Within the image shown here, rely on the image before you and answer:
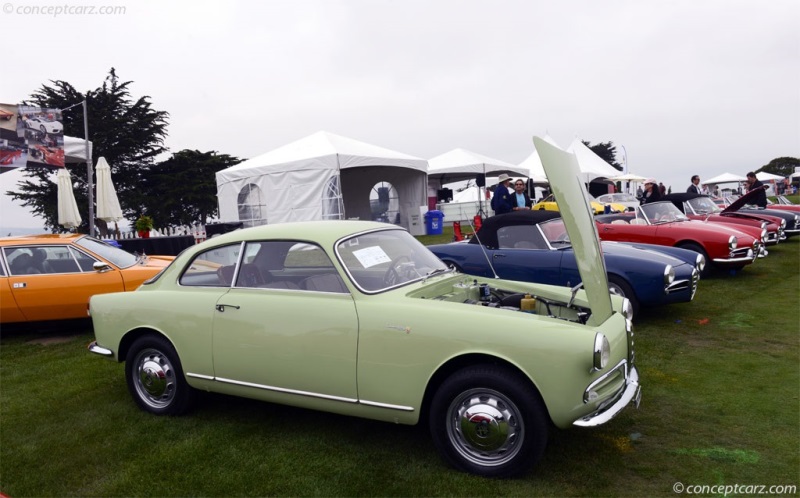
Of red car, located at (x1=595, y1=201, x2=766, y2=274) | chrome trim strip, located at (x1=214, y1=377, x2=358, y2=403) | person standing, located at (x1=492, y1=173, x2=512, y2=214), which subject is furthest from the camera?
person standing, located at (x1=492, y1=173, x2=512, y2=214)

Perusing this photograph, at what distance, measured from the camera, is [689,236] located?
874cm

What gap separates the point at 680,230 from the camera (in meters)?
8.85

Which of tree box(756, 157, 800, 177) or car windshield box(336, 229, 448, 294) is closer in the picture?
car windshield box(336, 229, 448, 294)

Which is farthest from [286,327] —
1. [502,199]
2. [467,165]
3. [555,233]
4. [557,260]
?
[467,165]

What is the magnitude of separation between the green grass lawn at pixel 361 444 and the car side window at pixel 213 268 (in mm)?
1033

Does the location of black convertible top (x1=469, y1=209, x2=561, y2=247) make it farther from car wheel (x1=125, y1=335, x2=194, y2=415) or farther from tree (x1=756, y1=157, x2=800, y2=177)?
tree (x1=756, y1=157, x2=800, y2=177)

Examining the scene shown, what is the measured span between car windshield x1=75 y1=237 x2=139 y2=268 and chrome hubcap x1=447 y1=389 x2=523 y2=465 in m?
5.46

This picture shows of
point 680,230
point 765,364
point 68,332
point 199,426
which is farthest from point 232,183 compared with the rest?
point 765,364

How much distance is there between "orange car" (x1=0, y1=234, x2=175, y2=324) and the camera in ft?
20.9

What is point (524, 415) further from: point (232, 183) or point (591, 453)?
point (232, 183)

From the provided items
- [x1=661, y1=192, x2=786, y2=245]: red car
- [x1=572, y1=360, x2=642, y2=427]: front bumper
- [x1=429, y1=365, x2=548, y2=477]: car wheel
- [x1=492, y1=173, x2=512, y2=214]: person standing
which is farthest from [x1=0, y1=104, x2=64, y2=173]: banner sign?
[x1=661, y1=192, x2=786, y2=245]: red car

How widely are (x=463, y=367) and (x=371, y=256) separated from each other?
1.10 meters

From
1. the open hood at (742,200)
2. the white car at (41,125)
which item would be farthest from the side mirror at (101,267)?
the open hood at (742,200)

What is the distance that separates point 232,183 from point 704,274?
13.8 meters
